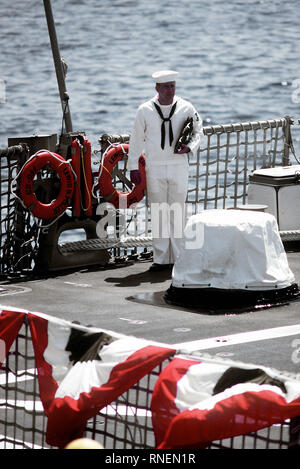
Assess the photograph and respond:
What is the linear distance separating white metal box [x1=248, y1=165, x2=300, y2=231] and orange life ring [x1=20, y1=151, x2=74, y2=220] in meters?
2.37

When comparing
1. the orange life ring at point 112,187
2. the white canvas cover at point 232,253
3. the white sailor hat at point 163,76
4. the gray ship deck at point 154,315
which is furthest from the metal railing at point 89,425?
the orange life ring at point 112,187

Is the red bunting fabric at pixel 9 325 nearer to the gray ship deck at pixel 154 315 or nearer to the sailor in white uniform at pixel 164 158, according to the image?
the gray ship deck at pixel 154 315

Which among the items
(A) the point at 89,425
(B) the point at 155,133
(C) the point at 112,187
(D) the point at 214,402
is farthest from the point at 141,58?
(D) the point at 214,402

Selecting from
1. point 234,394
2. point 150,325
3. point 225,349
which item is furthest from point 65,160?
Answer: point 234,394

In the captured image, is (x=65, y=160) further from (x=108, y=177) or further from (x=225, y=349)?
(x=225, y=349)

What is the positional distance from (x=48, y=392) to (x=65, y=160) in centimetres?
617

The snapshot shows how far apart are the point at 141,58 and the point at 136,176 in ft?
192

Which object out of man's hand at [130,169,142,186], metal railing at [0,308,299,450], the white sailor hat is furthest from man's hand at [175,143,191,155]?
metal railing at [0,308,299,450]

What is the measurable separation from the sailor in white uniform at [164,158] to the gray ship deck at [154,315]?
1.40 ft

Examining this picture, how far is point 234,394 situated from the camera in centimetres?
511

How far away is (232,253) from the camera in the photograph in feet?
33.7

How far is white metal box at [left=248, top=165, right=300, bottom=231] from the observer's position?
13086 millimetres

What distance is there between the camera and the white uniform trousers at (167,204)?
38.9 feet

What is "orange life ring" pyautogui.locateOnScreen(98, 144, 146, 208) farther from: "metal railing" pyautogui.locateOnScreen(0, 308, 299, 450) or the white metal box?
"metal railing" pyautogui.locateOnScreen(0, 308, 299, 450)
